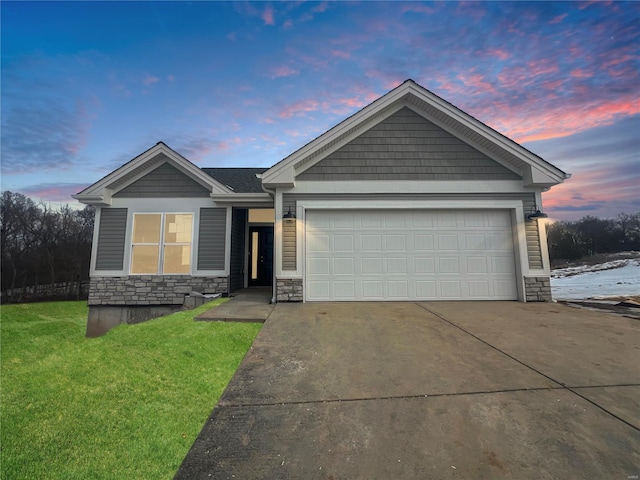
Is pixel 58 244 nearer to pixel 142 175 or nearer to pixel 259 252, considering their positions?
pixel 142 175

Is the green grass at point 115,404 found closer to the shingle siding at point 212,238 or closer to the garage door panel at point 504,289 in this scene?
the shingle siding at point 212,238

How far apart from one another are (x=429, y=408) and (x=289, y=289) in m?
4.82

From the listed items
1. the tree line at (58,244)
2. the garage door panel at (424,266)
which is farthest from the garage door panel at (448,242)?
the tree line at (58,244)

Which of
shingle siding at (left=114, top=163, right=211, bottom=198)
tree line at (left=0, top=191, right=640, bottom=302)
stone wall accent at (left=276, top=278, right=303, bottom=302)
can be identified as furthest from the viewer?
tree line at (left=0, top=191, right=640, bottom=302)

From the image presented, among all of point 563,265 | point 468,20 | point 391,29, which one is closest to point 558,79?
point 468,20

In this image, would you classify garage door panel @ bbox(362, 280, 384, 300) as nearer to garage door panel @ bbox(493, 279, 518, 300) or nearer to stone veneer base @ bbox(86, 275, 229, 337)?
garage door panel @ bbox(493, 279, 518, 300)

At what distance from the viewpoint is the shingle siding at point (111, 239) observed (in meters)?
8.25

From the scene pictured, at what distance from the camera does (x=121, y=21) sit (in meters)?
8.66

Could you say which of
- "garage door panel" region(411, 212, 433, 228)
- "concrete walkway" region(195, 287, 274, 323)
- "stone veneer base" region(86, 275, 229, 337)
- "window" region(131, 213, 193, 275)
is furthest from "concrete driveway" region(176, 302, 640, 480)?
"window" region(131, 213, 193, 275)

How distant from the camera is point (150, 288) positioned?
8141 millimetres

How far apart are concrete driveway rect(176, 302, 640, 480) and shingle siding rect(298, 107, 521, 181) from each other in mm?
4348

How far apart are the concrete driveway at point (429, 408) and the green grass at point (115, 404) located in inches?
10.8

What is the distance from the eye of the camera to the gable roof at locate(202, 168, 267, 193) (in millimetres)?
9805

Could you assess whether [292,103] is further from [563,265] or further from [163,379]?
[563,265]
